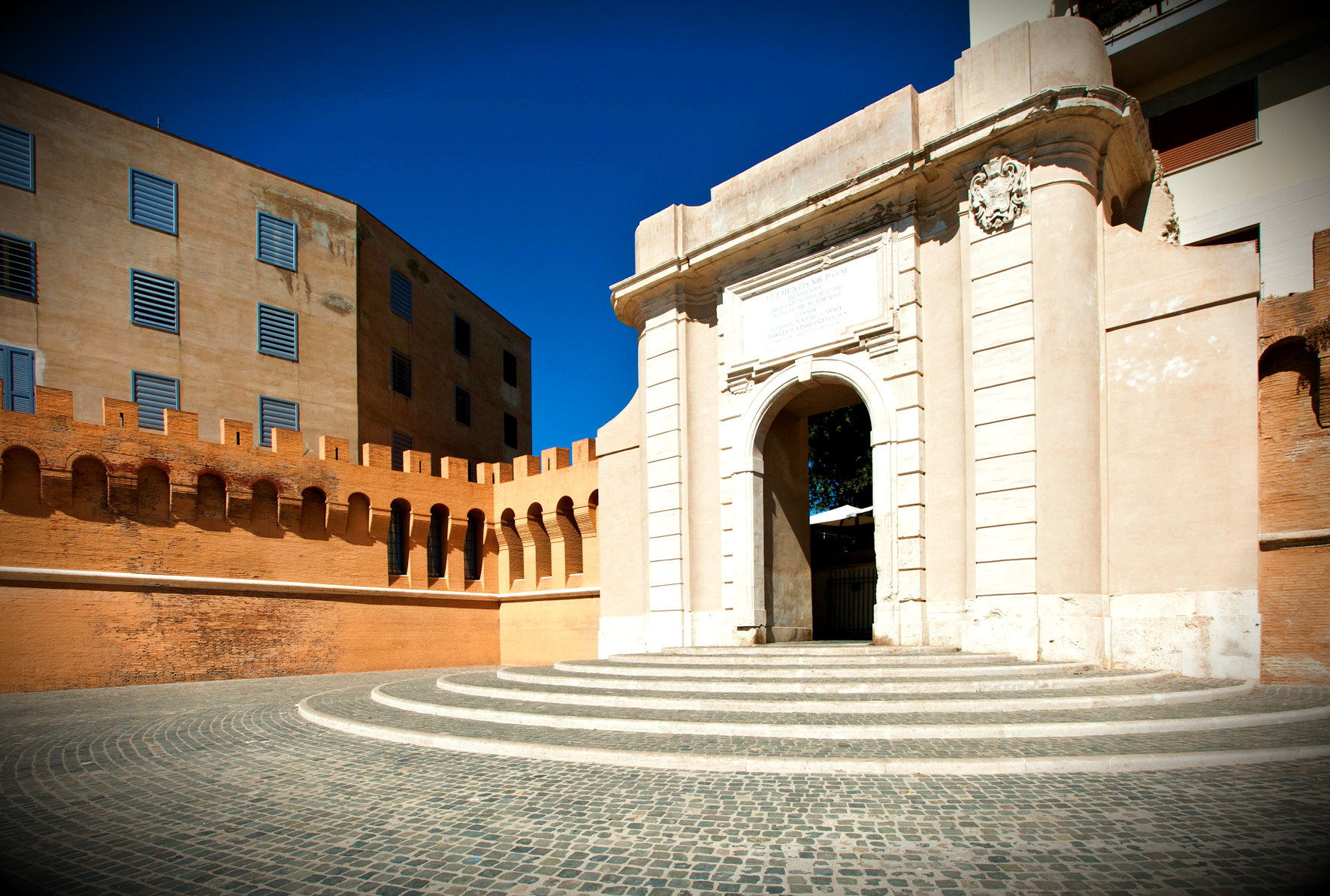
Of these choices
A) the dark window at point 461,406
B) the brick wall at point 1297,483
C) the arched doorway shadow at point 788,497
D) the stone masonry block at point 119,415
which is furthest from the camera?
the dark window at point 461,406

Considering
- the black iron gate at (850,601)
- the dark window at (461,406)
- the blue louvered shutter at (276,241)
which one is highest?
the blue louvered shutter at (276,241)

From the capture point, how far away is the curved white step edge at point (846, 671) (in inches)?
357

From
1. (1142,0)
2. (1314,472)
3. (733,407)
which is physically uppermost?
(1142,0)

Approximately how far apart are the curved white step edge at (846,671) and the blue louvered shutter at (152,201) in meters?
17.9

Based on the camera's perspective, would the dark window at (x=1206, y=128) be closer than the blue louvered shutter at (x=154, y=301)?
Yes

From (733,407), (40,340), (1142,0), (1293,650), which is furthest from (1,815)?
(1142,0)

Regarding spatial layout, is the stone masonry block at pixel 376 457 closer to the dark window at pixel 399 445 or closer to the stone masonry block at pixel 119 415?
the dark window at pixel 399 445

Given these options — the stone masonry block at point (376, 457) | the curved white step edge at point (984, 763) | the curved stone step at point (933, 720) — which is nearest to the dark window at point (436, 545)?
the stone masonry block at point (376, 457)

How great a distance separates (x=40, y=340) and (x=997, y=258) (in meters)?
20.9

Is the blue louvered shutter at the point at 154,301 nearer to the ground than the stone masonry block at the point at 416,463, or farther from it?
farther from it

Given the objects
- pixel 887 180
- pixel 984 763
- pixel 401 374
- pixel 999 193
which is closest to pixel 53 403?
pixel 401 374

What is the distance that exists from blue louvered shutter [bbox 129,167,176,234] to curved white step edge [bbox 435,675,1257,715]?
62.5 feet

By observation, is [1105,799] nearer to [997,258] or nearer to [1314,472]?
[1314,472]

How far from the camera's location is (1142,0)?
47.7 ft
